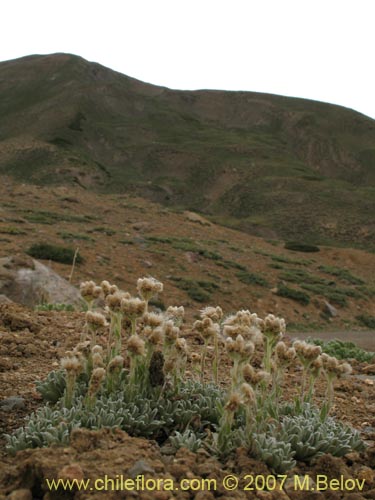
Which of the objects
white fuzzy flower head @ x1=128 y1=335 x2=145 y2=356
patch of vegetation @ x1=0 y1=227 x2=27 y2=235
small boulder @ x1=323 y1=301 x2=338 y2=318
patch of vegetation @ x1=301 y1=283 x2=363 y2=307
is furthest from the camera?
patch of vegetation @ x1=301 y1=283 x2=363 y2=307

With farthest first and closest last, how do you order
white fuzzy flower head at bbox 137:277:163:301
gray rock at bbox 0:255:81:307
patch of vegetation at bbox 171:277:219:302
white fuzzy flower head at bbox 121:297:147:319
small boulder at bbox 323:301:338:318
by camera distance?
small boulder at bbox 323:301:338:318
patch of vegetation at bbox 171:277:219:302
gray rock at bbox 0:255:81:307
white fuzzy flower head at bbox 137:277:163:301
white fuzzy flower head at bbox 121:297:147:319

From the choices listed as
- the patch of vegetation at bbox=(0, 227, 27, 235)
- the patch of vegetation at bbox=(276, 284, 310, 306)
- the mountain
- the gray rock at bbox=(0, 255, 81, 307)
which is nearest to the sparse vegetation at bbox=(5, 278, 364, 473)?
the gray rock at bbox=(0, 255, 81, 307)

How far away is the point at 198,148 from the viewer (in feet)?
256

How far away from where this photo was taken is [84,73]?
10112cm

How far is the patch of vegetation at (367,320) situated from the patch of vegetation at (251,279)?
3653 millimetres

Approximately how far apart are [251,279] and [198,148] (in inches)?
2383

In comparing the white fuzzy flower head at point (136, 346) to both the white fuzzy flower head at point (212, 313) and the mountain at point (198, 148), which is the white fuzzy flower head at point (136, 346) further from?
the mountain at point (198, 148)

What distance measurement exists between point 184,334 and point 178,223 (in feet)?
80.4

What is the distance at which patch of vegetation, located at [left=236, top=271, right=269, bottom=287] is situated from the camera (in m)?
19.6

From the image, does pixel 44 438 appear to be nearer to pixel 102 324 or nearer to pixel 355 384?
pixel 102 324

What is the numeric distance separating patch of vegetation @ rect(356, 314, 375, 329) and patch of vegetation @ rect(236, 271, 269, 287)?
3653mm

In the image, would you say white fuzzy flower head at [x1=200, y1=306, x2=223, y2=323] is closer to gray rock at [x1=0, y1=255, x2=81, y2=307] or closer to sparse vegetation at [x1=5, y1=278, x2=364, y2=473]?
sparse vegetation at [x1=5, y1=278, x2=364, y2=473]

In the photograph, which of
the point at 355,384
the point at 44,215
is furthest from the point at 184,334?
the point at 44,215

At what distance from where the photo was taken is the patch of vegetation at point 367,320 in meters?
19.0
